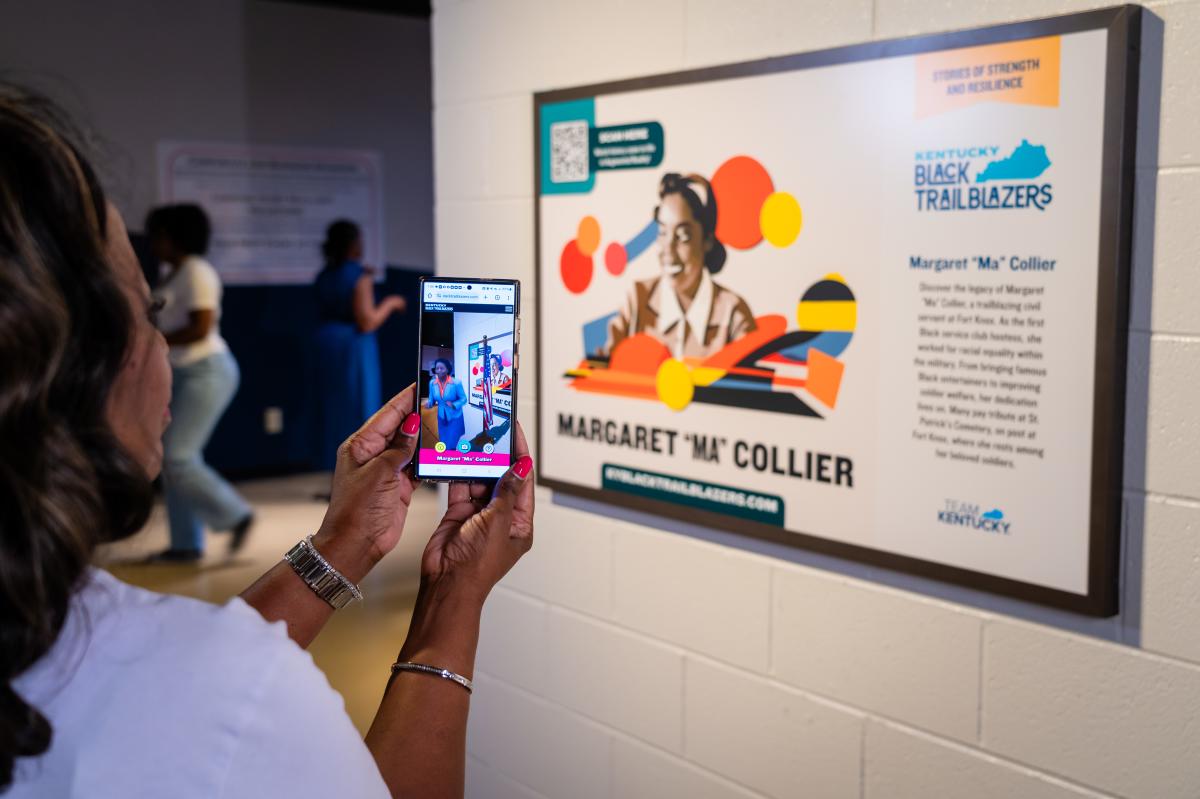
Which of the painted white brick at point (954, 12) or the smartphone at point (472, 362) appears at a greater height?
the painted white brick at point (954, 12)

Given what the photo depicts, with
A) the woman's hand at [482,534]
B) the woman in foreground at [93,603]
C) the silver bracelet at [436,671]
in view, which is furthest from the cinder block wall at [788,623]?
the woman in foreground at [93,603]

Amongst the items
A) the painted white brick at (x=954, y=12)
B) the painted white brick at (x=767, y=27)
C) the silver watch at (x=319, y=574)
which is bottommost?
the silver watch at (x=319, y=574)

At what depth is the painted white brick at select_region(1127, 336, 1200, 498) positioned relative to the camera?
4.38ft

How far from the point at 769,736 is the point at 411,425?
3.26ft

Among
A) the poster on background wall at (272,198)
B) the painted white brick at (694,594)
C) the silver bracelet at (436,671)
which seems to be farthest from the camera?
the poster on background wall at (272,198)

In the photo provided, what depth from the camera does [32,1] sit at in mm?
5867

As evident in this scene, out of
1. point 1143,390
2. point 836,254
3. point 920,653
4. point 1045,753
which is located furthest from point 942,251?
point 1045,753

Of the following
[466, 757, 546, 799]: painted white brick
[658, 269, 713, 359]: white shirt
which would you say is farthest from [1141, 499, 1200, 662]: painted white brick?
[466, 757, 546, 799]: painted white brick

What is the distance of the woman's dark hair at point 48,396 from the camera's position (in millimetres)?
695

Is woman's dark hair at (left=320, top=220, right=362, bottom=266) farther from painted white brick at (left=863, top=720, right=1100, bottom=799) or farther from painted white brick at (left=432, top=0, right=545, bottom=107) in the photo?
painted white brick at (left=863, top=720, right=1100, bottom=799)

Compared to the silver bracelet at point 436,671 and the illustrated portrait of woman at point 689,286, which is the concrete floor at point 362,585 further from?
the silver bracelet at point 436,671

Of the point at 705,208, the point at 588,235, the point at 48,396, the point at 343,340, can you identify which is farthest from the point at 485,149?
the point at 343,340

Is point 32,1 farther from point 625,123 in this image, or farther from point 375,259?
point 625,123

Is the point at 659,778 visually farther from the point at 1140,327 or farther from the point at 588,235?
the point at 1140,327
